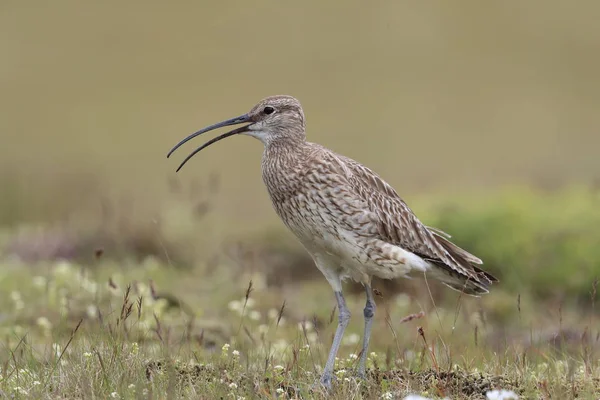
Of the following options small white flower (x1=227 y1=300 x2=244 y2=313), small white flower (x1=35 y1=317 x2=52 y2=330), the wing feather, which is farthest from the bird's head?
small white flower (x1=35 y1=317 x2=52 y2=330)

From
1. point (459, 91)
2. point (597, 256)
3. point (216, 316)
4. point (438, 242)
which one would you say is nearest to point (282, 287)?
point (216, 316)

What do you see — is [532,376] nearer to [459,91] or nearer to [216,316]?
[216,316]

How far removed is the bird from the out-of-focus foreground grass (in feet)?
1.59

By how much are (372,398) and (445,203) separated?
29.7 ft

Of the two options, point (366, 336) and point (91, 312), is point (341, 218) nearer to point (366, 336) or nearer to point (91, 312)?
point (366, 336)

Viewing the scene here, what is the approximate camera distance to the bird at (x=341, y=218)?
8.37 metres

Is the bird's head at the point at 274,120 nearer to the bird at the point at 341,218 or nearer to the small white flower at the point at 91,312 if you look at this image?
the bird at the point at 341,218

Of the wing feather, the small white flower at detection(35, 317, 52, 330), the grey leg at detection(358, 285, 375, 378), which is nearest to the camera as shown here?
the grey leg at detection(358, 285, 375, 378)

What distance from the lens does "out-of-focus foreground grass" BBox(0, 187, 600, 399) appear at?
7098mm

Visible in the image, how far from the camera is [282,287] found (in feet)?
45.4

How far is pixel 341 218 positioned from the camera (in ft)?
27.5

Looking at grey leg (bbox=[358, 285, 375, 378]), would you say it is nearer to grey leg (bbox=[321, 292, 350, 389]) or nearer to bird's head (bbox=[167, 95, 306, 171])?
grey leg (bbox=[321, 292, 350, 389])

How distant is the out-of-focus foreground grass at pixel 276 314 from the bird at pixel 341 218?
48 cm

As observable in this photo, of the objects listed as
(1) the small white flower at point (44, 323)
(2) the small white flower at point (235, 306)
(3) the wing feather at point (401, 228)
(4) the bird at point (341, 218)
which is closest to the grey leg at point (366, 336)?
(4) the bird at point (341, 218)
